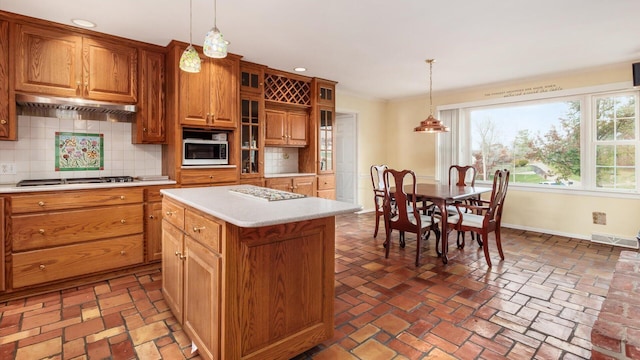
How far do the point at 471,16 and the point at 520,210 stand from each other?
3524 millimetres

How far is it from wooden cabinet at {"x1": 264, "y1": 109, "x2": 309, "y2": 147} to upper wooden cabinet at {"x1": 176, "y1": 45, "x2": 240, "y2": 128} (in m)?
0.89

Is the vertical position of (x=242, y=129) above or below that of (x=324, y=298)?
above

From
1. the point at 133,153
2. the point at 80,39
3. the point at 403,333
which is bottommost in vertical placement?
the point at 403,333

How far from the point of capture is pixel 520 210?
16.5 feet

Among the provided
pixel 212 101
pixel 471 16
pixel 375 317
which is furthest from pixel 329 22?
pixel 375 317

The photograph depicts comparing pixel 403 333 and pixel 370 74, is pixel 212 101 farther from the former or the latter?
pixel 403 333

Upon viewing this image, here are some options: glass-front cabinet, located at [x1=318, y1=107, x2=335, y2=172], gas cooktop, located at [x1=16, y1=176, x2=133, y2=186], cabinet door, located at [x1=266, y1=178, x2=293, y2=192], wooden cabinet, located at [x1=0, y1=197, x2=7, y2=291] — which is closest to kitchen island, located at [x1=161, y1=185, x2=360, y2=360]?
wooden cabinet, located at [x1=0, y1=197, x2=7, y2=291]

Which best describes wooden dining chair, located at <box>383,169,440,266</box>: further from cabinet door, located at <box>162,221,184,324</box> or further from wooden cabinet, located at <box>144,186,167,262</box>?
wooden cabinet, located at <box>144,186,167,262</box>

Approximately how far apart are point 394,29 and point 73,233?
3.43 m

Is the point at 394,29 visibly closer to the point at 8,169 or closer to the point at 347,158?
the point at 347,158

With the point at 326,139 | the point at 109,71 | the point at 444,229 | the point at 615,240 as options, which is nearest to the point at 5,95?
the point at 109,71

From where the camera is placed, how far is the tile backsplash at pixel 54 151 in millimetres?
2985

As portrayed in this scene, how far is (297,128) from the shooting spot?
16.2 feet

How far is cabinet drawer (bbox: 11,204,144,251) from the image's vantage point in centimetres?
256
